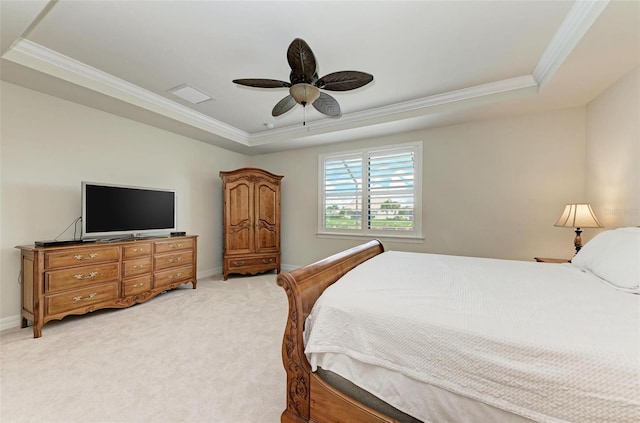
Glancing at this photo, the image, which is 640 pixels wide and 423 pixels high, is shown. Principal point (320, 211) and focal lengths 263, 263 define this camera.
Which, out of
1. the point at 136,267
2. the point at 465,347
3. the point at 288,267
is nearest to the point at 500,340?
the point at 465,347

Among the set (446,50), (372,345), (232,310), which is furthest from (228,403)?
(446,50)

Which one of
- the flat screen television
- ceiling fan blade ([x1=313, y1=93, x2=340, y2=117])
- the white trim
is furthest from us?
the white trim

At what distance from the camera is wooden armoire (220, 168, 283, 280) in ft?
14.9

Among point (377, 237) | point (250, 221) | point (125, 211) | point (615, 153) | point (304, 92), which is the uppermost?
point (304, 92)

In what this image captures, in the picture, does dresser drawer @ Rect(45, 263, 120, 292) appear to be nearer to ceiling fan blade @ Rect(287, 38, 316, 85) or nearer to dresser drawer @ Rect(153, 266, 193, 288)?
dresser drawer @ Rect(153, 266, 193, 288)

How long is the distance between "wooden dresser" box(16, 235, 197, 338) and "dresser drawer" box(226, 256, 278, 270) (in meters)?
0.91

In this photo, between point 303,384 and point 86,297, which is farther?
point 86,297

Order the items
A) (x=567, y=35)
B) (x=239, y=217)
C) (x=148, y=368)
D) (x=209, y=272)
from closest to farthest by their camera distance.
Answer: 1. (x=148, y=368)
2. (x=567, y=35)
3. (x=239, y=217)
4. (x=209, y=272)

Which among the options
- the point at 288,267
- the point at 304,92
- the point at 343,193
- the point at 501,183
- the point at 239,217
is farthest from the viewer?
the point at 288,267

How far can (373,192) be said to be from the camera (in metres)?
4.47

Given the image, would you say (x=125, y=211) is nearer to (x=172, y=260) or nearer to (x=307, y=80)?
(x=172, y=260)

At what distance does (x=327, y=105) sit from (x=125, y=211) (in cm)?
283

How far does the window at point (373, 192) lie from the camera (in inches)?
163

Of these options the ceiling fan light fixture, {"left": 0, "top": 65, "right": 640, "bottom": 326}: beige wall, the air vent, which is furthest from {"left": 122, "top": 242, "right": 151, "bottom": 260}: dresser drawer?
the ceiling fan light fixture
